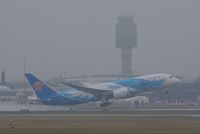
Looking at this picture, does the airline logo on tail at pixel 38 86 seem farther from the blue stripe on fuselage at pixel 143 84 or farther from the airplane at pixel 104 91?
the blue stripe on fuselage at pixel 143 84

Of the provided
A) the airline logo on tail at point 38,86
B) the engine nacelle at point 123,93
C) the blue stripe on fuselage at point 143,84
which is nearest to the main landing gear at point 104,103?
the engine nacelle at point 123,93

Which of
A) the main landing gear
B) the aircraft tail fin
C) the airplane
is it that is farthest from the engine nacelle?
the aircraft tail fin

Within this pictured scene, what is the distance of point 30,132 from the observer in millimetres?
54406

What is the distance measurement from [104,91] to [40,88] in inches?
441

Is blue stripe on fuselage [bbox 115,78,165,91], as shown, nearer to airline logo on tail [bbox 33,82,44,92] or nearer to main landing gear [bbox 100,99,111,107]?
main landing gear [bbox 100,99,111,107]

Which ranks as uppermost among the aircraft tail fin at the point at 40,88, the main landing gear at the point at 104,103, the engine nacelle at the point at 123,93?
the aircraft tail fin at the point at 40,88

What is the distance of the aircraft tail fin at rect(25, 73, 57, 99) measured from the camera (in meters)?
113

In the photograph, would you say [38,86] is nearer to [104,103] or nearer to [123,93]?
[104,103]

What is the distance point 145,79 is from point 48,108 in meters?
17.6

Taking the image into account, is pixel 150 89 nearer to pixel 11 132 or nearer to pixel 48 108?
pixel 48 108

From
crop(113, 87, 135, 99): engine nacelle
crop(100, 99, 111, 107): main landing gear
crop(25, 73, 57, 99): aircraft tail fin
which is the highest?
crop(25, 73, 57, 99): aircraft tail fin

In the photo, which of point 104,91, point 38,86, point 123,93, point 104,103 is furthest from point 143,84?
point 38,86

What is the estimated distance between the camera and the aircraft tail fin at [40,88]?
369 feet

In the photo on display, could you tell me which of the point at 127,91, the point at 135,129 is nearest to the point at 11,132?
the point at 135,129
